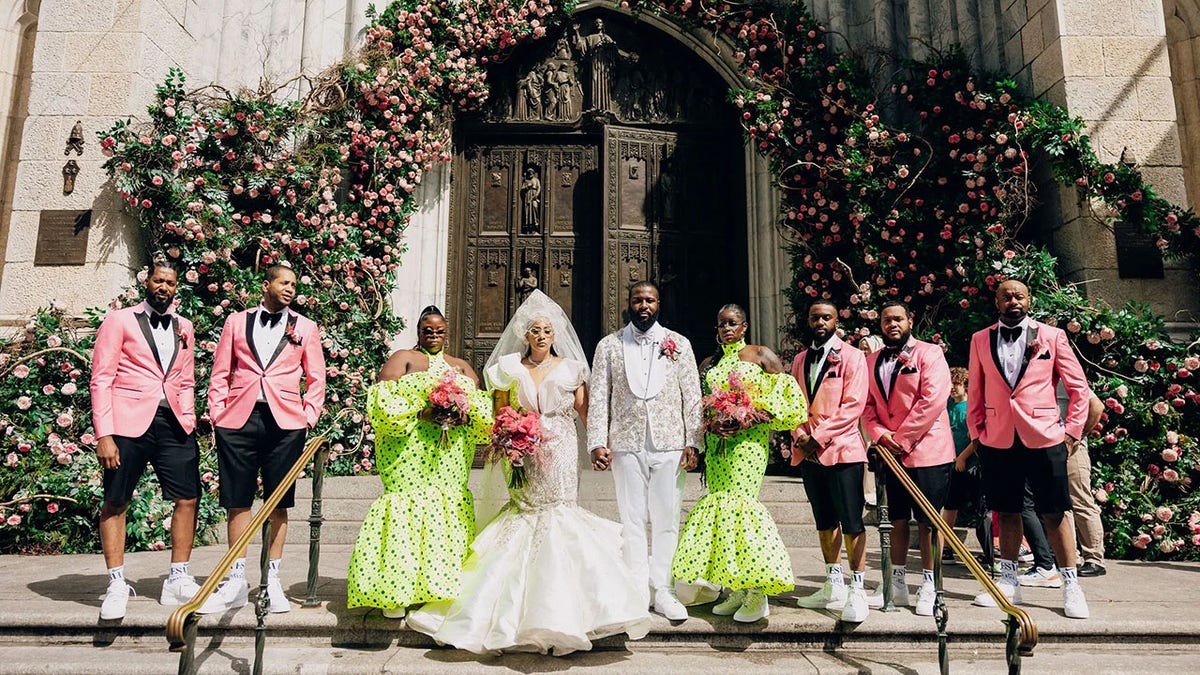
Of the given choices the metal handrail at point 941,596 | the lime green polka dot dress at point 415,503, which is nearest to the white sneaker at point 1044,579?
the metal handrail at point 941,596

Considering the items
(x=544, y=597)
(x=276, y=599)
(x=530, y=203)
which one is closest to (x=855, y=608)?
(x=544, y=597)

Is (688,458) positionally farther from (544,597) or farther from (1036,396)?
(1036,396)

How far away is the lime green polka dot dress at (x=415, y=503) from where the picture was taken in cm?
391

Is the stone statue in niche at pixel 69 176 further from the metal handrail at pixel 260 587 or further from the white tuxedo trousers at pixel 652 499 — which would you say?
the white tuxedo trousers at pixel 652 499

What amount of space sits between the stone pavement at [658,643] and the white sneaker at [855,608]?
68mm

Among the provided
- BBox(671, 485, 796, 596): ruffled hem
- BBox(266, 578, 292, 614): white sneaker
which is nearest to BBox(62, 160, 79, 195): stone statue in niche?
BBox(266, 578, 292, 614): white sneaker

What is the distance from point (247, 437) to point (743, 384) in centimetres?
304

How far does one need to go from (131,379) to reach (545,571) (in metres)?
2.81

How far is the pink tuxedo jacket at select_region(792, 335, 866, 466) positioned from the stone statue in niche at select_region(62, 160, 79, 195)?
292 inches

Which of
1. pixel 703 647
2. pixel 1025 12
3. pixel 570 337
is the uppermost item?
pixel 1025 12

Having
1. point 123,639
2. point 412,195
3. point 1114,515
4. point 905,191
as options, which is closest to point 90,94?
point 412,195

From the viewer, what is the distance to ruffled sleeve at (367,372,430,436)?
417 centimetres

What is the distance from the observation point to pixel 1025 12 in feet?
26.2

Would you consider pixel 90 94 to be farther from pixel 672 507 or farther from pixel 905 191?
pixel 905 191
